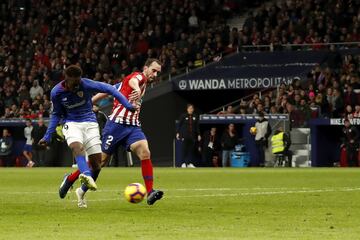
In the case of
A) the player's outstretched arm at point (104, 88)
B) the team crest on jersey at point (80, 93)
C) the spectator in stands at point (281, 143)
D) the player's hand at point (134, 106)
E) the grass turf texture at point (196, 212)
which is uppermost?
the player's outstretched arm at point (104, 88)

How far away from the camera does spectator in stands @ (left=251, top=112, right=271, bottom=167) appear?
3369cm

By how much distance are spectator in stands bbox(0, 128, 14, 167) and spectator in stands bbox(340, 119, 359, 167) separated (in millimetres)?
12751

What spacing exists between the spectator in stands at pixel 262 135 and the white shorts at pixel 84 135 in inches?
753

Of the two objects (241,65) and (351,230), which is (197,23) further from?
(351,230)

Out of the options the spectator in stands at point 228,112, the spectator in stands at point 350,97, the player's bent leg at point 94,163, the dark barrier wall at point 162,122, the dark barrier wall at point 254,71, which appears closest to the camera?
the player's bent leg at point 94,163

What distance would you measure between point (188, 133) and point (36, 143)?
19.1 feet

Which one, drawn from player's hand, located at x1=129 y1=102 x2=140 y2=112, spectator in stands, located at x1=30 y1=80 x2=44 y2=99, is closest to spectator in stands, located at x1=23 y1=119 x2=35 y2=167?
spectator in stands, located at x1=30 y1=80 x2=44 y2=99

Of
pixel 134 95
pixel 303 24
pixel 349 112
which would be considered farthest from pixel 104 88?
pixel 303 24

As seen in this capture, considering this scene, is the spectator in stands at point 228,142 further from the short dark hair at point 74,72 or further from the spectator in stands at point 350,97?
the short dark hair at point 74,72

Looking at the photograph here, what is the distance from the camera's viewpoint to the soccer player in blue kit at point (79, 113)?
1438 centimetres

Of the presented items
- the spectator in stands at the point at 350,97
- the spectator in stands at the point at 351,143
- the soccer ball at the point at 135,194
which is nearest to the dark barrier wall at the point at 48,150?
the spectator in stands at the point at 351,143

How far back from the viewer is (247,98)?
125 feet

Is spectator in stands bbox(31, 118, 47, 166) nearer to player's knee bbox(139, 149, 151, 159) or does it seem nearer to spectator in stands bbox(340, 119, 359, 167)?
spectator in stands bbox(340, 119, 359, 167)

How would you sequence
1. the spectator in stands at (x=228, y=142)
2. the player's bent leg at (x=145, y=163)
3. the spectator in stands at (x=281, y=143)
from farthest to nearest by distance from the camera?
the spectator in stands at (x=228, y=142) < the spectator in stands at (x=281, y=143) < the player's bent leg at (x=145, y=163)
